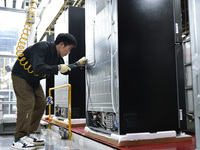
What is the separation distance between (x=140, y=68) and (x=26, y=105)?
4.56ft

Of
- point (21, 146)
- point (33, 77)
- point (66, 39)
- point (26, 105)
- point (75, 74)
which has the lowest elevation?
point (21, 146)

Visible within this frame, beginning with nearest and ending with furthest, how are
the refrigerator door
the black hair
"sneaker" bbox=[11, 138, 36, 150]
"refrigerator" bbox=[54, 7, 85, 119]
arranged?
the refrigerator door < "sneaker" bbox=[11, 138, 36, 150] < the black hair < "refrigerator" bbox=[54, 7, 85, 119]

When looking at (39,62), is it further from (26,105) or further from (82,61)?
(82,61)

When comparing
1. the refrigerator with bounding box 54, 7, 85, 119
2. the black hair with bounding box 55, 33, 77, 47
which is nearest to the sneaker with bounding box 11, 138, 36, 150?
the black hair with bounding box 55, 33, 77, 47

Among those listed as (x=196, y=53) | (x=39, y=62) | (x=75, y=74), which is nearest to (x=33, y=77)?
(x=39, y=62)

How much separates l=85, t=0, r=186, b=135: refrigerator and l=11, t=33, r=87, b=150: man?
20.1 inches

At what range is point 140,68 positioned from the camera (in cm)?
243

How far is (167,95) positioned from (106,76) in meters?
0.70

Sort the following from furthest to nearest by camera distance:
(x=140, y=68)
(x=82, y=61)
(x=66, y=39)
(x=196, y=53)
Answer: (x=82, y=61) < (x=66, y=39) < (x=140, y=68) < (x=196, y=53)

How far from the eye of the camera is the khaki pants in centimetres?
268

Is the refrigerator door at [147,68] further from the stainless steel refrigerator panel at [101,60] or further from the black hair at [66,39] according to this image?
the black hair at [66,39]

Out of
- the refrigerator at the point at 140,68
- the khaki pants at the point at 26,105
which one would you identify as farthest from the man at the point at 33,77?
the refrigerator at the point at 140,68

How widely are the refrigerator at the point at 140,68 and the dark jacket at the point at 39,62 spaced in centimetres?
60

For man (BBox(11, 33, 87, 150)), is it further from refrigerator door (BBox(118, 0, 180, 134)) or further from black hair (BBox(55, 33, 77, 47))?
refrigerator door (BBox(118, 0, 180, 134))
